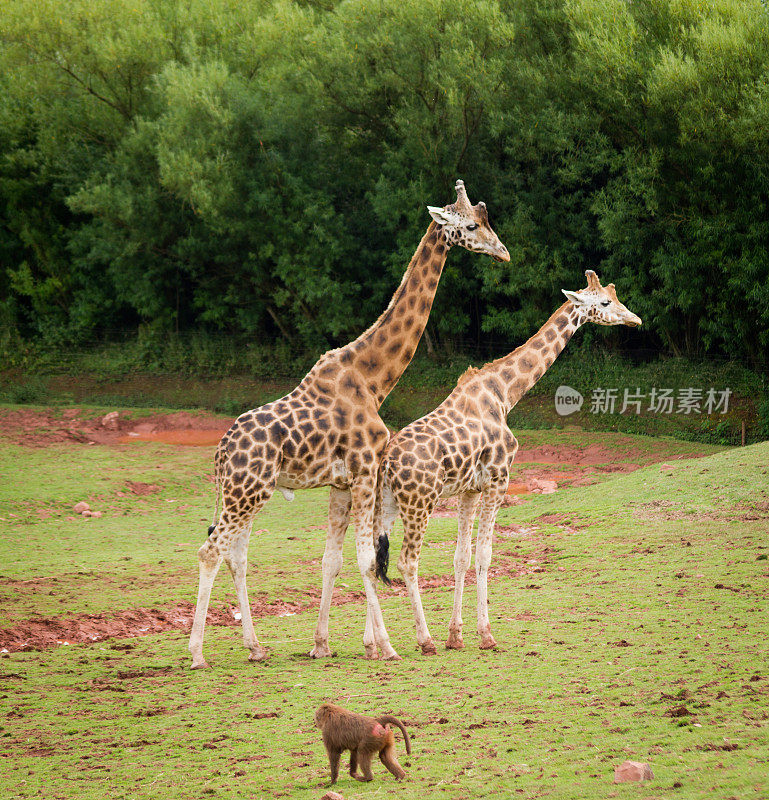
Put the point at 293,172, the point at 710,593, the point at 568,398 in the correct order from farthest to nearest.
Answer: the point at 293,172 → the point at 568,398 → the point at 710,593

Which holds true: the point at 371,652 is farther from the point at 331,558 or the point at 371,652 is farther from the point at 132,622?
the point at 132,622

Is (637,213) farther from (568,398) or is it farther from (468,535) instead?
(468,535)

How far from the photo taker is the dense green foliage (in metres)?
22.8

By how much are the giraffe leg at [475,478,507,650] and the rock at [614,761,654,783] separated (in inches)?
141

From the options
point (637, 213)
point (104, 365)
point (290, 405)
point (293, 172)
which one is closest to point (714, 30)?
point (637, 213)

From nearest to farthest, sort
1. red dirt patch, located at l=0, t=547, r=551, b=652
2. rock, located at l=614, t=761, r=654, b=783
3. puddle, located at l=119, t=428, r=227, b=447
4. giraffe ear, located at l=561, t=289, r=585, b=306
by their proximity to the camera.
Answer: rock, located at l=614, t=761, r=654, b=783 < red dirt patch, located at l=0, t=547, r=551, b=652 < giraffe ear, located at l=561, t=289, r=585, b=306 < puddle, located at l=119, t=428, r=227, b=447

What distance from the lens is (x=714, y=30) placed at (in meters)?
21.2

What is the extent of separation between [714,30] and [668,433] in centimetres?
934

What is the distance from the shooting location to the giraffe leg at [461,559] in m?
8.62

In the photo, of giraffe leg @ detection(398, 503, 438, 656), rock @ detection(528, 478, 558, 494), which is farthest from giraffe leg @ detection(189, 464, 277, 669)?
rock @ detection(528, 478, 558, 494)

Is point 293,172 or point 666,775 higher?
point 293,172

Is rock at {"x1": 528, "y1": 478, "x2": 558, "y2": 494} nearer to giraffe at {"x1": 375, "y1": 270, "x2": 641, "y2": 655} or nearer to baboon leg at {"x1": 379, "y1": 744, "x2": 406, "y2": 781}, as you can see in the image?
giraffe at {"x1": 375, "y1": 270, "x2": 641, "y2": 655}

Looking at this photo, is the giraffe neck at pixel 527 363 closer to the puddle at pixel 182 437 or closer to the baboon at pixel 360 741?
the baboon at pixel 360 741

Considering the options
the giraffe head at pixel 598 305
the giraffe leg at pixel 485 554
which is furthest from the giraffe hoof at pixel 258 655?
the giraffe head at pixel 598 305
